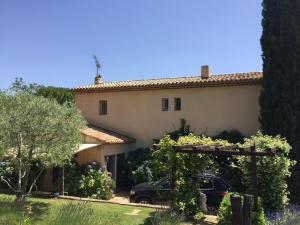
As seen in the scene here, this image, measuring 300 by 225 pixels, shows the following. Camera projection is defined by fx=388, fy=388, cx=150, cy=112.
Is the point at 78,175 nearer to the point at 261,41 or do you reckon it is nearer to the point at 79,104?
the point at 79,104

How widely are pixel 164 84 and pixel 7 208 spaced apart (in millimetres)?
15986

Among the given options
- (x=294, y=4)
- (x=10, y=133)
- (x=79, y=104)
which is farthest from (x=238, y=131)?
(x=10, y=133)

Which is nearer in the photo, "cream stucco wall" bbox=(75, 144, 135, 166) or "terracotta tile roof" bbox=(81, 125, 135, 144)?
"cream stucco wall" bbox=(75, 144, 135, 166)

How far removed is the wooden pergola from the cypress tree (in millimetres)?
7489

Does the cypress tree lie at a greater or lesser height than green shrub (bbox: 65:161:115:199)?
greater

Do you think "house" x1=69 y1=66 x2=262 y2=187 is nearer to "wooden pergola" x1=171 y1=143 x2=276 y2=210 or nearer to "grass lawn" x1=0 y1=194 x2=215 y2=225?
"wooden pergola" x1=171 y1=143 x2=276 y2=210

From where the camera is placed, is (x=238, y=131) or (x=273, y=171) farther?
(x=238, y=131)

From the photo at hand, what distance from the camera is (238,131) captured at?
22078 millimetres

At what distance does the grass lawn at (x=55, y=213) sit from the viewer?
8.26 meters

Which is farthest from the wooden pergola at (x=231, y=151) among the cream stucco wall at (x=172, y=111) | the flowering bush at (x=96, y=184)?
the cream stucco wall at (x=172, y=111)

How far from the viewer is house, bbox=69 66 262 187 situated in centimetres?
2178

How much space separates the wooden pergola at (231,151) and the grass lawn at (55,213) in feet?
6.46

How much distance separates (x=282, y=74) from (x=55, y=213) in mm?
14909

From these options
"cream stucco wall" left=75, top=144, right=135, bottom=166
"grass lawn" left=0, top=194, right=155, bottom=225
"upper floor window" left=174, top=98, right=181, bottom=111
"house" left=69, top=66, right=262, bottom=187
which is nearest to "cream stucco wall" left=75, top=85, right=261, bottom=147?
"house" left=69, top=66, right=262, bottom=187
